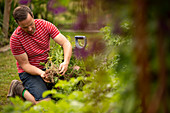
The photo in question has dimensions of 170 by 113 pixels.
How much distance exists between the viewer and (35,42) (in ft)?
9.72

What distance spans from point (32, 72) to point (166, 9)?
2.34 m

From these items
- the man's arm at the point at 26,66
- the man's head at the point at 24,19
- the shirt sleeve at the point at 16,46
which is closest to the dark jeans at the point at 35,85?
the man's arm at the point at 26,66

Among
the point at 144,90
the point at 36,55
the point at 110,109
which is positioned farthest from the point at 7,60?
the point at 144,90

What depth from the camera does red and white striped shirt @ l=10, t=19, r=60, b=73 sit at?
2836 mm

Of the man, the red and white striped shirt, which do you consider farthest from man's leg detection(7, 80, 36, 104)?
the red and white striped shirt

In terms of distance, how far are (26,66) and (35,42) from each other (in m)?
0.36

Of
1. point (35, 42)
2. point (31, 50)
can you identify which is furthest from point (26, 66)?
point (35, 42)

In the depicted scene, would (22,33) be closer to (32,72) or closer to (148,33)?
(32,72)

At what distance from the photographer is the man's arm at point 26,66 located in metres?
2.81

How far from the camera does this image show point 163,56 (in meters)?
0.75

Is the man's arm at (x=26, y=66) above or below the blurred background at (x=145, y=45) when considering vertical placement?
below

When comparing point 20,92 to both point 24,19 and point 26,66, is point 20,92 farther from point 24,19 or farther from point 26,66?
point 24,19

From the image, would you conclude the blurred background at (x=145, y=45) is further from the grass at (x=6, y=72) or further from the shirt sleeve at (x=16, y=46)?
the grass at (x=6, y=72)

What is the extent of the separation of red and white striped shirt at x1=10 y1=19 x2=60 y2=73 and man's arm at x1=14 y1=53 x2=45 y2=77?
2.4 inches
